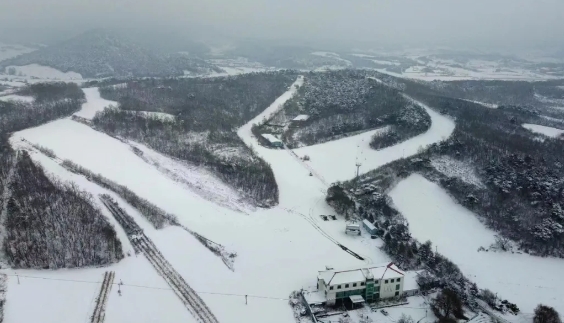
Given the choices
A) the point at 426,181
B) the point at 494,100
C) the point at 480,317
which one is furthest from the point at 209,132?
the point at 494,100

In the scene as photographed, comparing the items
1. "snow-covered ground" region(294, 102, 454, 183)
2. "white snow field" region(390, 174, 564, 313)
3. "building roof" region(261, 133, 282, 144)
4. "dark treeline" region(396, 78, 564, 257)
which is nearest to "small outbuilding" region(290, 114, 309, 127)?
"building roof" region(261, 133, 282, 144)

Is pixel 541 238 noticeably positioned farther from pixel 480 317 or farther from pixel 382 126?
pixel 382 126

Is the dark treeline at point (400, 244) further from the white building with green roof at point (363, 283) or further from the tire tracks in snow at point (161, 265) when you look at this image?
the tire tracks in snow at point (161, 265)

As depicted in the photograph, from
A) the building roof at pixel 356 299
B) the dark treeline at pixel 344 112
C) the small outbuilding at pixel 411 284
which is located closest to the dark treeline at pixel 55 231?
the building roof at pixel 356 299

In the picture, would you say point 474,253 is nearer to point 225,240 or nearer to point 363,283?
point 363,283

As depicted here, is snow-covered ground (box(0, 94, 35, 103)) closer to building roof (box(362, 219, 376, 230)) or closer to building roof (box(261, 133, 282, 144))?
building roof (box(261, 133, 282, 144))

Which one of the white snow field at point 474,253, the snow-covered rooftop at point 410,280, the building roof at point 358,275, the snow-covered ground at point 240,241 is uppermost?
the building roof at point 358,275
